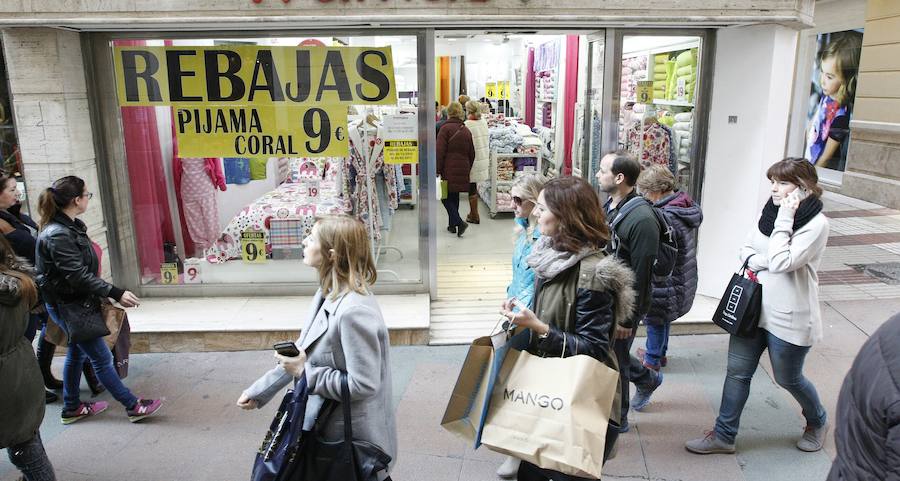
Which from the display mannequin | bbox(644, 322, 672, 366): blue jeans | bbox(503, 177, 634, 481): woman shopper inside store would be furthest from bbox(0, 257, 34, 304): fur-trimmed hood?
bbox(644, 322, 672, 366): blue jeans

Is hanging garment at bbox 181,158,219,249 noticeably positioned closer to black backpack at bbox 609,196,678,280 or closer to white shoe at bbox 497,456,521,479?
white shoe at bbox 497,456,521,479

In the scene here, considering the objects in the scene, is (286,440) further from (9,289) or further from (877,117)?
(877,117)

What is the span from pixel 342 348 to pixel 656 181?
8.67ft

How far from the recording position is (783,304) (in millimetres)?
3414

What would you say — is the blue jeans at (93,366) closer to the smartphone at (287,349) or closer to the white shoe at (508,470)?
the smartphone at (287,349)

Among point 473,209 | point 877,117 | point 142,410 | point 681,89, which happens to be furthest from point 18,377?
point 877,117

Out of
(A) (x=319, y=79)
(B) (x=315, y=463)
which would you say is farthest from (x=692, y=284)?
Answer: (A) (x=319, y=79)

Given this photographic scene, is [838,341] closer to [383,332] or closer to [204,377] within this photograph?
[383,332]

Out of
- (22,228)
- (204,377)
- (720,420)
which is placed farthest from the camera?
(204,377)

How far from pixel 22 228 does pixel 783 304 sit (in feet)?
15.5

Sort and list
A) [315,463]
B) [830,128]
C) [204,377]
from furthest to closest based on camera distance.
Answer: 1. [830,128]
2. [204,377]
3. [315,463]

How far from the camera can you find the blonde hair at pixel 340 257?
2.53 metres

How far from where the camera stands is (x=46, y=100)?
210 inches

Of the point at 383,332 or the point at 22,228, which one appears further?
the point at 22,228
